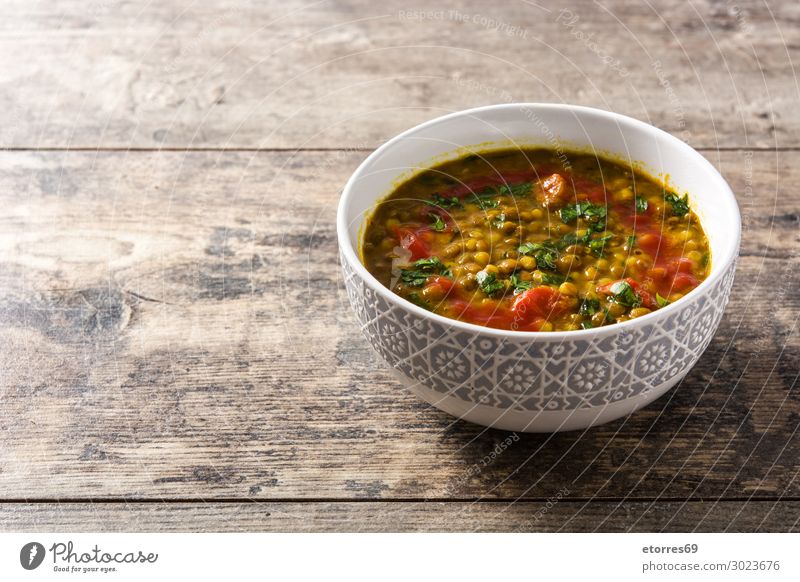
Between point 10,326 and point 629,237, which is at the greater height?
point 629,237

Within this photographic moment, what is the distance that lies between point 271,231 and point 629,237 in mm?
1027

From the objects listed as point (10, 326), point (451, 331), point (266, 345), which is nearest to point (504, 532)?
point (451, 331)

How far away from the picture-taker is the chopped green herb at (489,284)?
6.24 feet

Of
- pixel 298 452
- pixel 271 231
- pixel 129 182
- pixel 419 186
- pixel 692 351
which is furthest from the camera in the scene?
pixel 129 182

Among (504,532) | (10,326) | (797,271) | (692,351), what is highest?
(692,351)

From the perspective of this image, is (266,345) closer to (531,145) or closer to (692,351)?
(531,145)

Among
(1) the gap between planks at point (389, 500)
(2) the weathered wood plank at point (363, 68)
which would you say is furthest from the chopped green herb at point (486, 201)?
(2) the weathered wood plank at point (363, 68)

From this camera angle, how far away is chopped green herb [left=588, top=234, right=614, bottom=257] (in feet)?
6.56

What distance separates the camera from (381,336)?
1826 mm

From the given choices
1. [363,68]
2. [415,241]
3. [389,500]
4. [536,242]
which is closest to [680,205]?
[536,242]

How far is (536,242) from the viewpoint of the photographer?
2.05m

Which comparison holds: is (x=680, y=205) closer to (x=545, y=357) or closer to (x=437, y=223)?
(x=437, y=223)

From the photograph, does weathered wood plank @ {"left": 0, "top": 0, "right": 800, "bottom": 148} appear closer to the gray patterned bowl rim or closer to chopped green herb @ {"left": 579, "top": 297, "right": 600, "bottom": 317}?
the gray patterned bowl rim

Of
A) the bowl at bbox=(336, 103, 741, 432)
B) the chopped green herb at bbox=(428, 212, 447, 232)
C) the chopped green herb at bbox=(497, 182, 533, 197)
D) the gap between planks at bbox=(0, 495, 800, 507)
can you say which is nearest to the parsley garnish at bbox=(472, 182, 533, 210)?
the chopped green herb at bbox=(497, 182, 533, 197)
